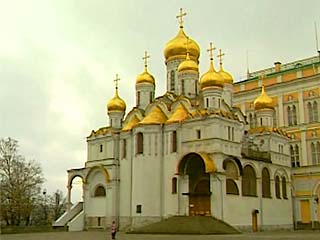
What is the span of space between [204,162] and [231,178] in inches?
103

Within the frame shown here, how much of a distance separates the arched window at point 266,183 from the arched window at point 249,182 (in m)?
1.50

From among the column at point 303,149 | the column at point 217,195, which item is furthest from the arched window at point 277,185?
the column at point 217,195

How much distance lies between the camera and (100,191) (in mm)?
43188

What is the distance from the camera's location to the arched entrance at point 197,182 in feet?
119

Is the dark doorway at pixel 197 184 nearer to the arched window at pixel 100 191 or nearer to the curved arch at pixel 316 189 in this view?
the arched window at pixel 100 191

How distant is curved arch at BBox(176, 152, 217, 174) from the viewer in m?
35.1

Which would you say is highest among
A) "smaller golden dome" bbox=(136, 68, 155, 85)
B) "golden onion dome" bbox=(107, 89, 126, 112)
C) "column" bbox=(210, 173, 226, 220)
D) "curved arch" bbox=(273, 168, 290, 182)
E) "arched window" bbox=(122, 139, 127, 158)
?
"smaller golden dome" bbox=(136, 68, 155, 85)

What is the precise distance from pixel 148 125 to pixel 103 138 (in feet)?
19.3

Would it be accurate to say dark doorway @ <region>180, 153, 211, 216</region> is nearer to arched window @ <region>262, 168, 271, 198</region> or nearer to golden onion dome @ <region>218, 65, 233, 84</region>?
arched window @ <region>262, 168, 271, 198</region>

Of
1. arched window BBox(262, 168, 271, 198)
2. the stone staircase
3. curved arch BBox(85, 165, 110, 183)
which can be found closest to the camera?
the stone staircase

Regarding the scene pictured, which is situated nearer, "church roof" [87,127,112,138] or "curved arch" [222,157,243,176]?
"curved arch" [222,157,243,176]

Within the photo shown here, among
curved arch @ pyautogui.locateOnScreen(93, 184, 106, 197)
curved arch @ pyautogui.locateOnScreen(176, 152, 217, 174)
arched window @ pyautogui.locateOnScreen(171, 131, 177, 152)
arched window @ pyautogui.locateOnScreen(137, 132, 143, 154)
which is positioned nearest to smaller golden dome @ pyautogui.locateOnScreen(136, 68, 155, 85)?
arched window @ pyautogui.locateOnScreen(137, 132, 143, 154)

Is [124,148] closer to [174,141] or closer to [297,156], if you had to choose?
[174,141]

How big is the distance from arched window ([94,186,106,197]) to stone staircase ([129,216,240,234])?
9.21 metres
